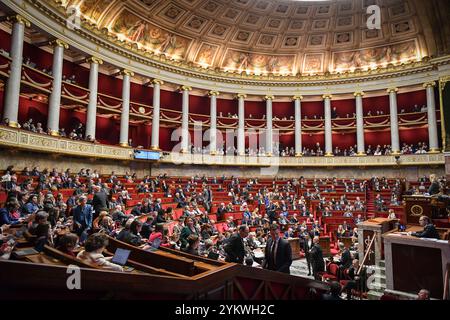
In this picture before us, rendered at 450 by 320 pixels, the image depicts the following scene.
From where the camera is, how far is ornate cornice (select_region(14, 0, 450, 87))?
15.7 m

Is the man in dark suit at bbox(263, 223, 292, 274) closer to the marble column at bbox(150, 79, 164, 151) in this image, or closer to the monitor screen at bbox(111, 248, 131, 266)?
the monitor screen at bbox(111, 248, 131, 266)

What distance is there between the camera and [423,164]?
20.1 m

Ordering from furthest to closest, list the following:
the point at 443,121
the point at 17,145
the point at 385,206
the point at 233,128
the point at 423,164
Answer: the point at 233,128
the point at 423,164
the point at 443,121
the point at 385,206
the point at 17,145

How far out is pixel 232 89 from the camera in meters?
23.3

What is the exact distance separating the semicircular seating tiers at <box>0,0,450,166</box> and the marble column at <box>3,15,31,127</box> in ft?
5.37

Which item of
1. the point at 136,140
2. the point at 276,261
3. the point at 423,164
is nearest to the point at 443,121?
the point at 423,164

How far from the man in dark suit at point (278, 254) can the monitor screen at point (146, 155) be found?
14544mm

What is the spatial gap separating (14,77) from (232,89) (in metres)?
15.0

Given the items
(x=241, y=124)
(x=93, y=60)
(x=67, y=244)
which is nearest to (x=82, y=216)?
(x=67, y=244)

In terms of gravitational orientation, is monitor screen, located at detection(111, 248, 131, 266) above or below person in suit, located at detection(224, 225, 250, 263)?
above

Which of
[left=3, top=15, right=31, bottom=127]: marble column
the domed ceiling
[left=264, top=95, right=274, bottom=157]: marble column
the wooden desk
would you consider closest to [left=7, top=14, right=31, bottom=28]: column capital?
[left=3, top=15, right=31, bottom=127]: marble column

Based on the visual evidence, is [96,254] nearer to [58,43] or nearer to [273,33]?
[58,43]

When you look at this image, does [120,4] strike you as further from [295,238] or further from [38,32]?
[295,238]
